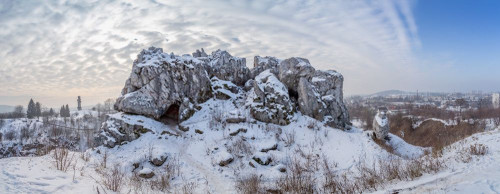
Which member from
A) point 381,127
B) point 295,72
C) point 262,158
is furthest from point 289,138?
point 381,127

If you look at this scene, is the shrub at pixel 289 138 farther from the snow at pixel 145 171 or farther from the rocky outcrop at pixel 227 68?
the rocky outcrop at pixel 227 68

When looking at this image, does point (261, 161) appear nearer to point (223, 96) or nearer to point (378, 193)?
point (378, 193)

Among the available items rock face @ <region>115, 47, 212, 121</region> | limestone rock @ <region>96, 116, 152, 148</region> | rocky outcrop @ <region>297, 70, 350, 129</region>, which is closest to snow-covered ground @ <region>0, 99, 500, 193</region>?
limestone rock @ <region>96, 116, 152, 148</region>

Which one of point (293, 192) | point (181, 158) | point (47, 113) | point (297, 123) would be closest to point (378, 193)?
point (293, 192)

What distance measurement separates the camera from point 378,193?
568 cm

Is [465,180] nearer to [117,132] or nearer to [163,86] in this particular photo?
[117,132]

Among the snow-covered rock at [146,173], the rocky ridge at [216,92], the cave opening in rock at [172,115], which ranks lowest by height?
the snow-covered rock at [146,173]

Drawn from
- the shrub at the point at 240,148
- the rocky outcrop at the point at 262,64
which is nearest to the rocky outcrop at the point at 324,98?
the rocky outcrop at the point at 262,64

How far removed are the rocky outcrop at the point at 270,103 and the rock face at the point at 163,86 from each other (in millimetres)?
5241

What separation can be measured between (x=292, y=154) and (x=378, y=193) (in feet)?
27.9

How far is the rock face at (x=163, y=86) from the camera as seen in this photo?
18703mm

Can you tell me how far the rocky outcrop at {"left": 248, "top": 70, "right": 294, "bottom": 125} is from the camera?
18797 millimetres

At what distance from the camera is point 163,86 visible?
1983 centimetres

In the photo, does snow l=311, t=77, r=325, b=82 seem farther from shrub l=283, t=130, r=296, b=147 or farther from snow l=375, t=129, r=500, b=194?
snow l=375, t=129, r=500, b=194
